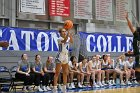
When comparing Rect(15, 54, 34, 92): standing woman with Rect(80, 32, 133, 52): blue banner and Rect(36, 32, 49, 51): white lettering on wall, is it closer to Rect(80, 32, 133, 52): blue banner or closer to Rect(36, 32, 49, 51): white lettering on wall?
Rect(36, 32, 49, 51): white lettering on wall

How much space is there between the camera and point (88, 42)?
15.7m

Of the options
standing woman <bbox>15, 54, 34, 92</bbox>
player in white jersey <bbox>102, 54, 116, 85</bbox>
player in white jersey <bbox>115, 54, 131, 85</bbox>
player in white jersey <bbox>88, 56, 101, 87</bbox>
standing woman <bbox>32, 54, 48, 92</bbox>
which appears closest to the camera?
standing woman <bbox>15, 54, 34, 92</bbox>

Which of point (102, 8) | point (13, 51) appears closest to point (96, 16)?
point (102, 8)

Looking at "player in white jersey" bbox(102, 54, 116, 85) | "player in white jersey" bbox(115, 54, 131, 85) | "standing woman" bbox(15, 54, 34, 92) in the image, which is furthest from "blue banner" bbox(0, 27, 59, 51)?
"player in white jersey" bbox(115, 54, 131, 85)

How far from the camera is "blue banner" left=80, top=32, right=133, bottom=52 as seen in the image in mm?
15766

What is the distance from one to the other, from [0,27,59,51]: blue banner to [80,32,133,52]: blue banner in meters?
1.92

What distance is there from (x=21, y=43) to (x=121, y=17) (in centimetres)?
788

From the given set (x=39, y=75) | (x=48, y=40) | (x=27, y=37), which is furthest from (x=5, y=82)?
(x=48, y=40)

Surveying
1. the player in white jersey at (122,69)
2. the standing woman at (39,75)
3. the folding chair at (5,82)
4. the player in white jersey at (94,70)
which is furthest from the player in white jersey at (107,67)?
the folding chair at (5,82)

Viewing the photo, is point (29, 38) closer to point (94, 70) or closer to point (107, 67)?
point (94, 70)

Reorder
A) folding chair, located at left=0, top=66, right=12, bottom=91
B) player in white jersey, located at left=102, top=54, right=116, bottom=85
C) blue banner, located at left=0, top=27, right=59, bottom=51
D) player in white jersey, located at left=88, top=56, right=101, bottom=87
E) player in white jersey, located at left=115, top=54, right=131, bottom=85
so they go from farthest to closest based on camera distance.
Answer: player in white jersey, located at left=115, top=54, right=131, bottom=85 → player in white jersey, located at left=102, top=54, right=116, bottom=85 → player in white jersey, located at left=88, top=56, right=101, bottom=87 → blue banner, located at left=0, top=27, right=59, bottom=51 → folding chair, located at left=0, top=66, right=12, bottom=91

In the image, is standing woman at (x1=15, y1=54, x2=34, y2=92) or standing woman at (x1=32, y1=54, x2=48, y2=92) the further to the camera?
standing woman at (x1=32, y1=54, x2=48, y2=92)

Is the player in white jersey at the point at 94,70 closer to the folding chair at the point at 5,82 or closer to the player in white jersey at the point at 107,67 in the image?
the player in white jersey at the point at 107,67

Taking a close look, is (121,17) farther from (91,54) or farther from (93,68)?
(93,68)
